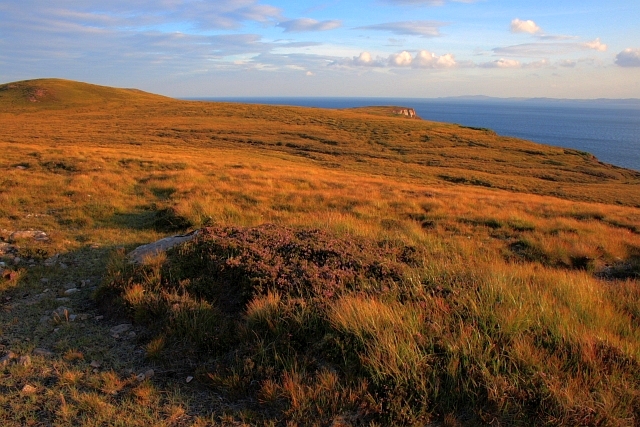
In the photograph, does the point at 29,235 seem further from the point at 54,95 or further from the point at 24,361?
the point at 54,95

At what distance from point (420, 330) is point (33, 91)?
4706 inches

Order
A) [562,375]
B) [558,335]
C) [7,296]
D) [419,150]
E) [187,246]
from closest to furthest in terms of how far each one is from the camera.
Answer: [562,375] → [558,335] → [7,296] → [187,246] → [419,150]

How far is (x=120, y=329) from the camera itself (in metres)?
4.87

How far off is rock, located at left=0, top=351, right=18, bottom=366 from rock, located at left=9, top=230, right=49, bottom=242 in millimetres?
4628

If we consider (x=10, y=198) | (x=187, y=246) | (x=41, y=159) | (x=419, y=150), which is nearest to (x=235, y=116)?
(x=419, y=150)

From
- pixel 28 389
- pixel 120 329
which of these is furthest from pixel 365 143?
pixel 28 389

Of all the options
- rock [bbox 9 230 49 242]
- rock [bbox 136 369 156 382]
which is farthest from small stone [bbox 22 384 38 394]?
rock [bbox 9 230 49 242]

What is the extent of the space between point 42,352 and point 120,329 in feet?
2.54

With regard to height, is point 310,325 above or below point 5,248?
above

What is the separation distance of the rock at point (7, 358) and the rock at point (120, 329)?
3.01 feet

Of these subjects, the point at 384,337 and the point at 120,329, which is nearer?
the point at 384,337

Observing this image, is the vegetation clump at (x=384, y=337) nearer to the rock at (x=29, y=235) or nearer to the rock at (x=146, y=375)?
the rock at (x=146, y=375)

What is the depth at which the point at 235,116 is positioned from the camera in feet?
237

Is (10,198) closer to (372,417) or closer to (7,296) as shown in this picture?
(7,296)
